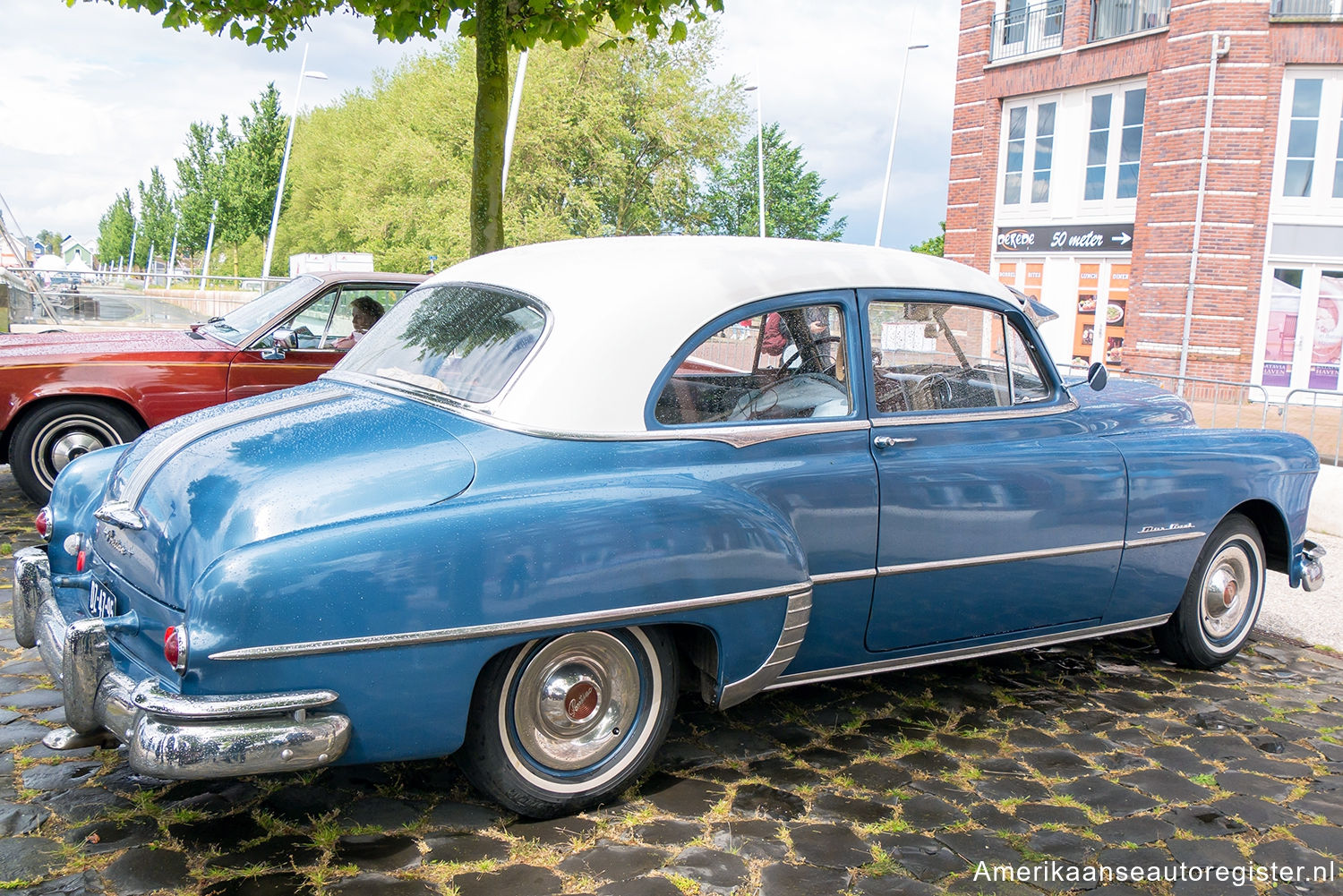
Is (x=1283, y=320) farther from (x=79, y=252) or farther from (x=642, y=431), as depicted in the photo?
(x=79, y=252)

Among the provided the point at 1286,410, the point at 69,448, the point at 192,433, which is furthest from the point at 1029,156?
the point at 192,433

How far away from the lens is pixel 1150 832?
11.2ft

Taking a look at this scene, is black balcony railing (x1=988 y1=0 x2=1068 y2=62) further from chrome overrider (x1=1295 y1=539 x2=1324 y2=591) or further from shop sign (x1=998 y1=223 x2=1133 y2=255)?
chrome overrider (x1=1295 y1=539 x2=1324 y2=591)

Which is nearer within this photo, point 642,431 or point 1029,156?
point 642,431

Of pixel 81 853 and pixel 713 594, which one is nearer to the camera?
pixel 81 853

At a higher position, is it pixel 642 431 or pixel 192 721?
pixel 642 431

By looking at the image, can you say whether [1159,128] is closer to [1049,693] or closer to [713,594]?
[1049,693]

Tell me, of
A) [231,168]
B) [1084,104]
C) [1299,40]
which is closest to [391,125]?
[231,168]

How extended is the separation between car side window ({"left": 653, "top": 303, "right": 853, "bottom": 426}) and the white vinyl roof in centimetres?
11

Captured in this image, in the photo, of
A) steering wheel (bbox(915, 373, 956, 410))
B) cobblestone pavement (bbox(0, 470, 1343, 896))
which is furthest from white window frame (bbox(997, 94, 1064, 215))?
steering wheel (bbox(915, 373, 956, 410))

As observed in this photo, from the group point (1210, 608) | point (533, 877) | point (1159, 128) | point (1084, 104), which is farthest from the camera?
point (1084, 104)

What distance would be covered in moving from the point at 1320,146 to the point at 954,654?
2093 cm

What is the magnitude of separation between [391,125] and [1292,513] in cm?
4393

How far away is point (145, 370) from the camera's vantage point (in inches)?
290
